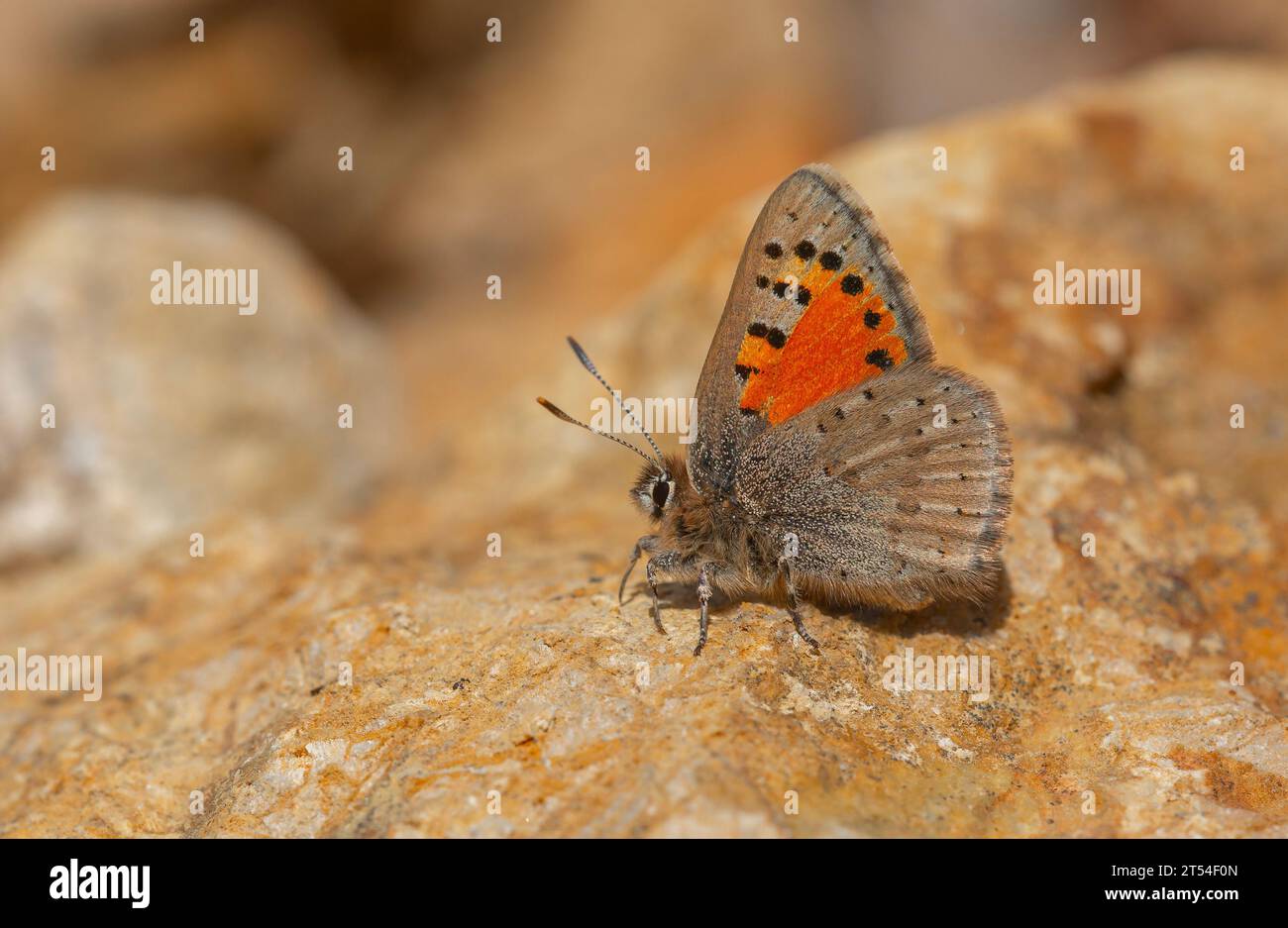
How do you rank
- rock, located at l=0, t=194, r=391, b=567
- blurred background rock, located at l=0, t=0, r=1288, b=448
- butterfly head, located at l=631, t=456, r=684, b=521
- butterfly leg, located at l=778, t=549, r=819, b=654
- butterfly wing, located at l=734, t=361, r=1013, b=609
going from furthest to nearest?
1. blurred background rock, located at l=0, t=0, r=1288, b=448
2. rock, located at l=0, t=194, r=391, b=567
3. butterfly head, located at l=631, t=456, r=684, b=521
4. butterfly leg, located at l=778, t=549, r=819, b=654
5. butterfly wing, located at l=734, t=361, r=1013, b=609

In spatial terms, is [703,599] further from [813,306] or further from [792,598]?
[813,306]

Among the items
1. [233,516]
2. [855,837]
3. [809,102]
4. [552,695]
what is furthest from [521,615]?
[809,102]

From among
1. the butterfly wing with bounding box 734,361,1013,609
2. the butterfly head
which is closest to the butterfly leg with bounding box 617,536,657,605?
the butterfly head

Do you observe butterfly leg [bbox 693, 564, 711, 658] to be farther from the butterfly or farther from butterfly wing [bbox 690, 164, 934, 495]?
butterfly wing [bbox 690, 164, 934, 495]

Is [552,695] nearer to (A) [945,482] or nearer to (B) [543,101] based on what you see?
(A) [945,482]

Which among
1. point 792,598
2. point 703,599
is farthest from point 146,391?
point 792,598

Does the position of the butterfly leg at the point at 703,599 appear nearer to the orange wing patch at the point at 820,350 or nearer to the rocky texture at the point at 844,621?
the rocky texture at the point at 844,621
